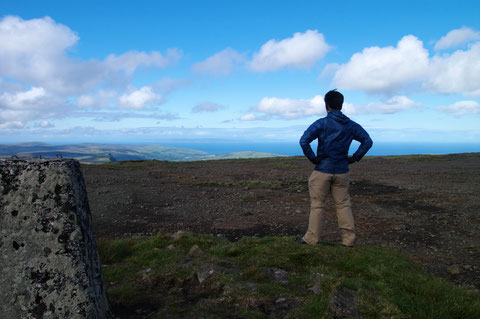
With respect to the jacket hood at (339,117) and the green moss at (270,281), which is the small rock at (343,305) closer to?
the green moss at (270,281)

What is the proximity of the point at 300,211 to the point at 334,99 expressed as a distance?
6015 millimetres

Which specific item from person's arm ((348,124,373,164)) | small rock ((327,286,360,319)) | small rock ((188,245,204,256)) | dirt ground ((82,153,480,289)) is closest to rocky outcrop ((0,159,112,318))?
small rock ((327,286,360,319))

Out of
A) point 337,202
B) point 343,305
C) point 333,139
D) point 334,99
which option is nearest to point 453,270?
point 337,202

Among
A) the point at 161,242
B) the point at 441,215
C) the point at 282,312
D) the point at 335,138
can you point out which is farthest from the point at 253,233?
the point at 441,215

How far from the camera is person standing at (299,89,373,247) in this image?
665cm

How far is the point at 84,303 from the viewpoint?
300 cm

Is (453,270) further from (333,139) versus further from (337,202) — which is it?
(333,139)

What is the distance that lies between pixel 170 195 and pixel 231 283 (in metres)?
10.9

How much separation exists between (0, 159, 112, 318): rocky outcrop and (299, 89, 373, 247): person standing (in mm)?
4886

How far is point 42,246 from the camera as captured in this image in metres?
3.01

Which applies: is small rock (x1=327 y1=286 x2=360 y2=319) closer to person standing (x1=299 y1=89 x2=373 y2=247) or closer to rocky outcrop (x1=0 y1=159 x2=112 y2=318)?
rocky outcrop (x1=0 y1=159 x2=112 y2=318)

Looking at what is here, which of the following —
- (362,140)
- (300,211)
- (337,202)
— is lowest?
(300,211)

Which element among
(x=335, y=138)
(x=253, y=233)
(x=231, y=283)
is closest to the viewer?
(x=231, y=283)

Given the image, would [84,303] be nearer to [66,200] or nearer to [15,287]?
[15,287]
